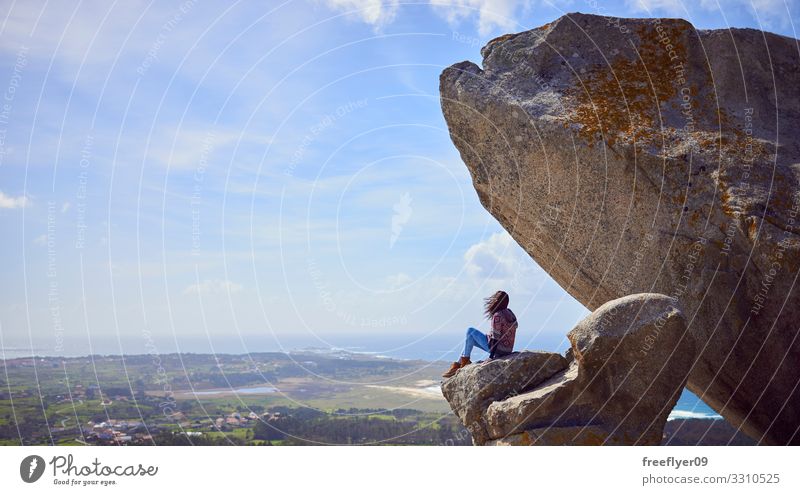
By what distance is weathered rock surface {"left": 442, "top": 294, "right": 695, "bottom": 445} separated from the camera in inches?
416

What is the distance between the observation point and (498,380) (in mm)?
11461

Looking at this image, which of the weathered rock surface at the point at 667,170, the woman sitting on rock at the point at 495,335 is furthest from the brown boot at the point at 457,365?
the weathered rock surface at the point at 667,170

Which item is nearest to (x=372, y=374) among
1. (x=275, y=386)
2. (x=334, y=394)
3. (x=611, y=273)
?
(x=334, y=394)

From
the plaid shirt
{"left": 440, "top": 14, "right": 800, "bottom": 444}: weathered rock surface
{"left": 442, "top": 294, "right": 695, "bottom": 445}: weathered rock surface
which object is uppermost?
{"left": 440, "top": 14, "right": 800, "bottom": 444}: weathered rock surface

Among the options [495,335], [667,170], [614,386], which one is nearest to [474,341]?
[495,335]

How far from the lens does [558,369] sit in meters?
11.6

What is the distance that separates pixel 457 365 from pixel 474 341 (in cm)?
54

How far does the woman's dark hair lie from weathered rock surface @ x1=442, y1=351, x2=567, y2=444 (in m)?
1.13

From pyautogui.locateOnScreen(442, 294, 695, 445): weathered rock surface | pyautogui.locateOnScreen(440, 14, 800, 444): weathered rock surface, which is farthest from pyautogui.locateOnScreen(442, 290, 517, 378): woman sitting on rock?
pyautogui.locateOnScreen(440, 14, 800, 444): weathered rock surface

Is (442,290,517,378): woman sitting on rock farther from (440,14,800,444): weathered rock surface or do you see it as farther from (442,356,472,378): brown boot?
(440,14,800,444): weathered rock surface

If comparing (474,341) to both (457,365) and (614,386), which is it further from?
(614,386)

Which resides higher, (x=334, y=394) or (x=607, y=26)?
(x=607, y=26)

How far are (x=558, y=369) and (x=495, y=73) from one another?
21.7 ft
